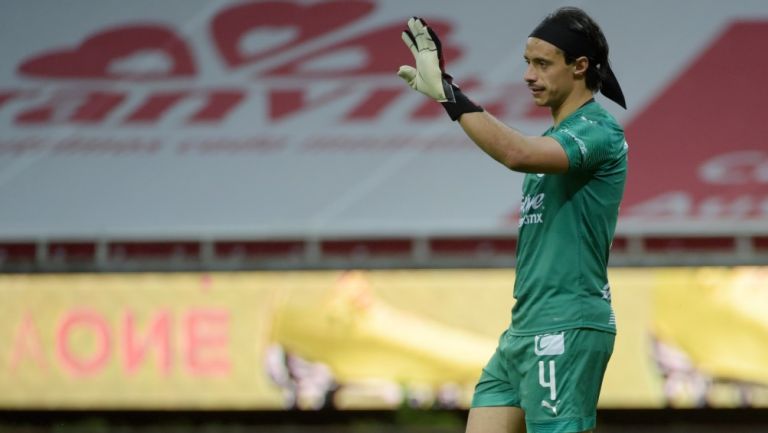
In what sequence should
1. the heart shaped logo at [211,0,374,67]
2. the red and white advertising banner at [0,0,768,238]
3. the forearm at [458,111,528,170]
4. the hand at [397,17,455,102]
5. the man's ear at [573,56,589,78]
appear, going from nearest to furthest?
the forearm at [458,111,528,170]
the hand at [397,17,455,102]
the man's ear at [573,56,589,78]
the red and white advertising banner at [0,0,768,238]
the heart shaped logo at [211,0,374,67]

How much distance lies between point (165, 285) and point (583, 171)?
590 centimetres

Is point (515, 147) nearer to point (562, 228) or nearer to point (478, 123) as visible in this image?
point (478, 123)

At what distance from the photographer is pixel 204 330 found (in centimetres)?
843

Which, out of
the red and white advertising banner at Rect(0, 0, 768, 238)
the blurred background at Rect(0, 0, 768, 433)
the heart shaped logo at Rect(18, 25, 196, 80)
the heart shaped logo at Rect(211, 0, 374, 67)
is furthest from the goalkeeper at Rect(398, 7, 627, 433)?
the heart shaped logo at Rect(18, 25, 196, 80)

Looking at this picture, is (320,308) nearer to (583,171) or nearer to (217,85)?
(217,85)

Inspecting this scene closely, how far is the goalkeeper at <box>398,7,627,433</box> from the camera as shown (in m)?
2.89

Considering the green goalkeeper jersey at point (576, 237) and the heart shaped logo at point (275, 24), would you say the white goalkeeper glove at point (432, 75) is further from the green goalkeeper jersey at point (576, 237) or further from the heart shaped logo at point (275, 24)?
the heart shaped logo at point (275, 24)

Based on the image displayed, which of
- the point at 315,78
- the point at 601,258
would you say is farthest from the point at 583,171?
the point at 315,78

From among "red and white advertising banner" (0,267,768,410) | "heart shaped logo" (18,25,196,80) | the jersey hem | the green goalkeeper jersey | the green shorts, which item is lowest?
"red and white advertising banner" (0,267,768,410)

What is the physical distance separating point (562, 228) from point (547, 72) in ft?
1.19

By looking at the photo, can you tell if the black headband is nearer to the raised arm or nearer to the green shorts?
the raised arm

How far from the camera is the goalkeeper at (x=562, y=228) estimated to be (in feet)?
9.48

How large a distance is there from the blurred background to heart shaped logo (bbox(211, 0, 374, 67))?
0.06ft

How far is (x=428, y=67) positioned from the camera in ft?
9.48
